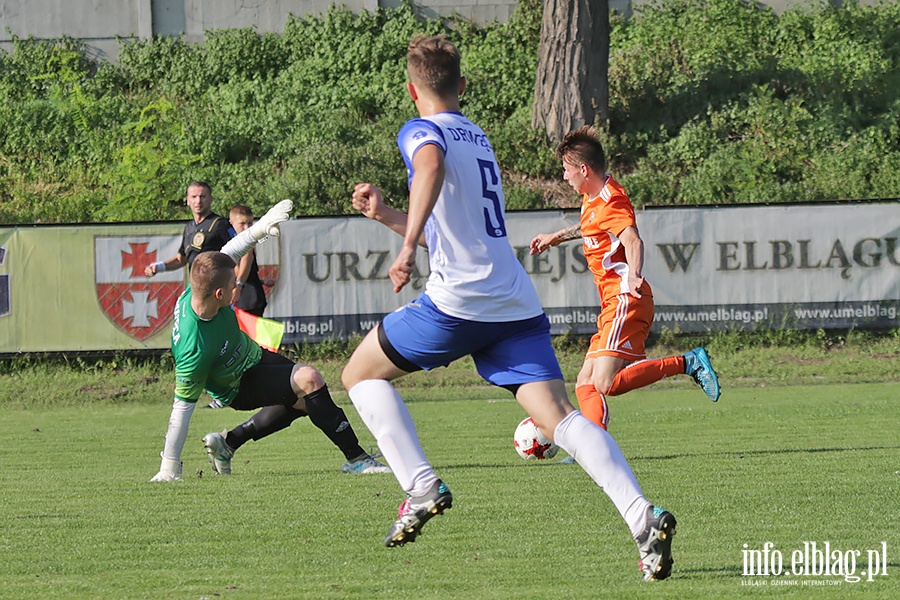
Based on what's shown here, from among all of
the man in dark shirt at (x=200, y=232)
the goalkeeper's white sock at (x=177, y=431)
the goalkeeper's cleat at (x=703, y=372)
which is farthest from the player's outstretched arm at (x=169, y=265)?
the goalkeeper's cleat at (x=703, y=372)

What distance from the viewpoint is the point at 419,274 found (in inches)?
683

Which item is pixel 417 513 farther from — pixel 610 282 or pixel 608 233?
pixel 610 282

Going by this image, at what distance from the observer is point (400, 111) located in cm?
2317

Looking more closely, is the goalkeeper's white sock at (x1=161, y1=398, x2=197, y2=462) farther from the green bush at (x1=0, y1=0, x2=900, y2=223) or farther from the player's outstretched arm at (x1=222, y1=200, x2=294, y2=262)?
the green bush at (x1=0, y1=0, x2=900, y2=223)

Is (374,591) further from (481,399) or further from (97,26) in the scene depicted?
(97,26)

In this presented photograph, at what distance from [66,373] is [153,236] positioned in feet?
7.40

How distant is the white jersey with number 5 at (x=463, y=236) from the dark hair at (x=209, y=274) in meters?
3.42

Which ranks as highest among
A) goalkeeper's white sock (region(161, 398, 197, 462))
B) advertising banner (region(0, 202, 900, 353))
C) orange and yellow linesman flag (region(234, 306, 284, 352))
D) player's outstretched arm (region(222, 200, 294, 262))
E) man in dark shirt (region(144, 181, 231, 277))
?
player's outstretched arm (region(222, 200, 294, 262))

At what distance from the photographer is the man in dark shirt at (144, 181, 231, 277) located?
492 inches

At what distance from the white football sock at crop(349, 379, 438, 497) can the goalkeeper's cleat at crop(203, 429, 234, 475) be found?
3.81m

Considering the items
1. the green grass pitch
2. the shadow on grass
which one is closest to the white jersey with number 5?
the green grass pitch

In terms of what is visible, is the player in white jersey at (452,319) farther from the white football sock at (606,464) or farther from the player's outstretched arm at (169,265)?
the player's outstretched arm at (169,265)

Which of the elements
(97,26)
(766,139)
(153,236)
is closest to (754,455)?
(153,236)

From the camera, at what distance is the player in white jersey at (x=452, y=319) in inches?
185
